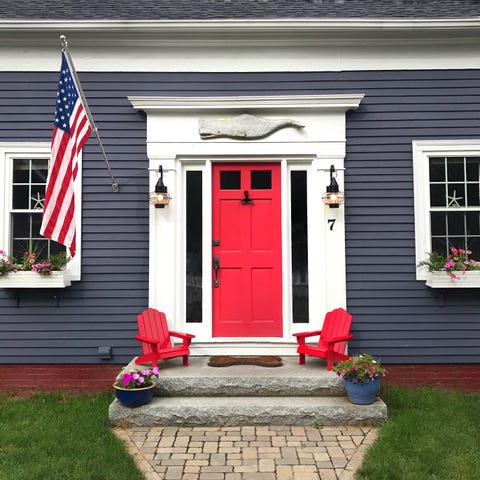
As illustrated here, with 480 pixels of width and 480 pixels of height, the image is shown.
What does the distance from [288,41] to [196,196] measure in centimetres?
202

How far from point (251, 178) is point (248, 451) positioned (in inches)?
111

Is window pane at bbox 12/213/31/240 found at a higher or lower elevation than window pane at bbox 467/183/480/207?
lower

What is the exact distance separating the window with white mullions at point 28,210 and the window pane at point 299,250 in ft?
8.61

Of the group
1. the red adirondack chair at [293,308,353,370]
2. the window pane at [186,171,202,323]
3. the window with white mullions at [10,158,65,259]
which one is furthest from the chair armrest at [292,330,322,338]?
the window with white mullions at [10,158,65,259]

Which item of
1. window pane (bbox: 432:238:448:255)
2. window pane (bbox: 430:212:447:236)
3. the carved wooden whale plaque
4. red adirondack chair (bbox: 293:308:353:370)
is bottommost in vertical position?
red adirondack chair (bbox: 293:308:353:370)

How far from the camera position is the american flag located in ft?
12.3

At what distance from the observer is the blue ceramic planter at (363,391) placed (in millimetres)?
3822

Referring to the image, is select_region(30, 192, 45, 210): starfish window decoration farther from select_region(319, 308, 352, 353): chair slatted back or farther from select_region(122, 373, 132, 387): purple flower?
select_region(319, 308, 352, 353): chair slatted back

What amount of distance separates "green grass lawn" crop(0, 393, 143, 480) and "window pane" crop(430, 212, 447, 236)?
3824 millimetres

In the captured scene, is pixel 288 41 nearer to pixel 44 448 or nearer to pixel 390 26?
pixel 390 26

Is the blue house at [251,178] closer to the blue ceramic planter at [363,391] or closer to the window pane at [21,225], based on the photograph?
the window pane at [21,225]

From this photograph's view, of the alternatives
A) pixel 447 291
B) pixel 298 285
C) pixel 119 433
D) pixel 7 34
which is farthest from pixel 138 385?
pixel 7 34

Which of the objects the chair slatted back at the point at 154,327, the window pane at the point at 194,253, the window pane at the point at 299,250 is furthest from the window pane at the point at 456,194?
the chair slatted back at the point at 154,327

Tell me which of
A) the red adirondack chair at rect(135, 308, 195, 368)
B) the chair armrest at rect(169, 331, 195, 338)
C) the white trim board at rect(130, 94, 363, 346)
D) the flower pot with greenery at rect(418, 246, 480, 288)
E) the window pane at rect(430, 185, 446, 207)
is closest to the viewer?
the red adirondack chair at rect(135, 308, 195, 368)
